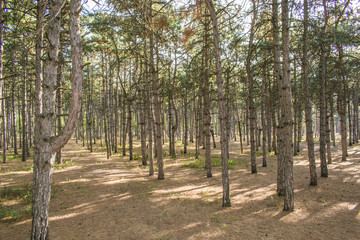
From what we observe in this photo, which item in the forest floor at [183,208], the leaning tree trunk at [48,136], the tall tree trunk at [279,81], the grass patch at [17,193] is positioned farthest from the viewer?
the grass patch at [17,193]

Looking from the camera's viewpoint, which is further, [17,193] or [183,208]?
[17,193]

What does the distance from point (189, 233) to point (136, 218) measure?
6.84 ft

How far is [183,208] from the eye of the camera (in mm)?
7629

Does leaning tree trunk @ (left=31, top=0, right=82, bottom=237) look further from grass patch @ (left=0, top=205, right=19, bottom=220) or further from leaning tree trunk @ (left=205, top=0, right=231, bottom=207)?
leaning tree trunk @ (left=205, top=0, right=231, bottom=207)

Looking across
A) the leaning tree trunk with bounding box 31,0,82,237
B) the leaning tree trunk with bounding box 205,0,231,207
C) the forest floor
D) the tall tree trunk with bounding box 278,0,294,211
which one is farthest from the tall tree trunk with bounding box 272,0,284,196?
the leaning tree trunk with bounding box 31,0,82,237

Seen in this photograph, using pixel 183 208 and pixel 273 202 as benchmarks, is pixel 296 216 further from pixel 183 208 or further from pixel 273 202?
pixel 183 208

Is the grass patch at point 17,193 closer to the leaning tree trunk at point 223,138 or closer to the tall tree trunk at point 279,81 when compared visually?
the leaning tree trunk at point 223,138

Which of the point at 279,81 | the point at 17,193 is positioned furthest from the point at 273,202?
the point at 17,193

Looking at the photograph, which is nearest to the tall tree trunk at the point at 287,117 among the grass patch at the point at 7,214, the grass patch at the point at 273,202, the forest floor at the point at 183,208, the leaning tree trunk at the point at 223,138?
the grass patch at the point at 273,202

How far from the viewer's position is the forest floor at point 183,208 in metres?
5.86

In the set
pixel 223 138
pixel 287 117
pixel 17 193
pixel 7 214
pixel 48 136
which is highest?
pixel 287 117

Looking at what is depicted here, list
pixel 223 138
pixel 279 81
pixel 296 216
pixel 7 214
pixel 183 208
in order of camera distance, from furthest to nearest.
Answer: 1. pixel 183 208
2. pixel 223 138
3. pixel 279 81
4. pixel 7 214
5. pixel 296 216

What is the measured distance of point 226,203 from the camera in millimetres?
7590

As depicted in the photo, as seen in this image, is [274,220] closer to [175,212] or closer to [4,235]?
[175,212]
